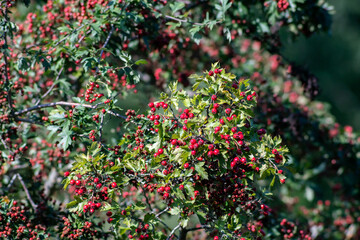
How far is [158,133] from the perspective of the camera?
2711 mm

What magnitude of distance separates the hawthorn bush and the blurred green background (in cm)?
1098

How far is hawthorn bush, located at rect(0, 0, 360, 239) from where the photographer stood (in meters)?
2.73

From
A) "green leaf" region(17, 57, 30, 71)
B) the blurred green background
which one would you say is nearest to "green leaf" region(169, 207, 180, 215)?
"green leaf" region(17, 57, 30, 71)

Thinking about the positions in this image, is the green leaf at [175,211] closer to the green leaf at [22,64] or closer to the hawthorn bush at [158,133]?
the hawthorn bush at [158,133]

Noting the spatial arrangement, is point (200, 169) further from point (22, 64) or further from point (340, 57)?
point (340, 57)

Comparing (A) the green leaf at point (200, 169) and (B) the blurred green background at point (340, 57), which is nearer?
(A) the green leaf at point (200, 169)

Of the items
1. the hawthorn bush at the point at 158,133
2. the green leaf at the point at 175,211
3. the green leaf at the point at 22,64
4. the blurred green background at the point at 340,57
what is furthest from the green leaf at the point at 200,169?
the blurred green background at the point at 340,57

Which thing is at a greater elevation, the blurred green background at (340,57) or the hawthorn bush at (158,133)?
the hawthorn bush at (158,133)

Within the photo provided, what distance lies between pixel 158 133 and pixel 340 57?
57.1ft

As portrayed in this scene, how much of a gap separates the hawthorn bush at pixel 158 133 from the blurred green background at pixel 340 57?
11.0 metres

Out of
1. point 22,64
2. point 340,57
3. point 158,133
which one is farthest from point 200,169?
point 340,57

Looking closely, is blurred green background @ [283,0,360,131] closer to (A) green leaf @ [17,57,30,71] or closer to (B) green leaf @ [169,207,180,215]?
(A) green leaf @ [17,57,30,71]

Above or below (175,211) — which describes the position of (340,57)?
below

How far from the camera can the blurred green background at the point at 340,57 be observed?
1652 centimetres
